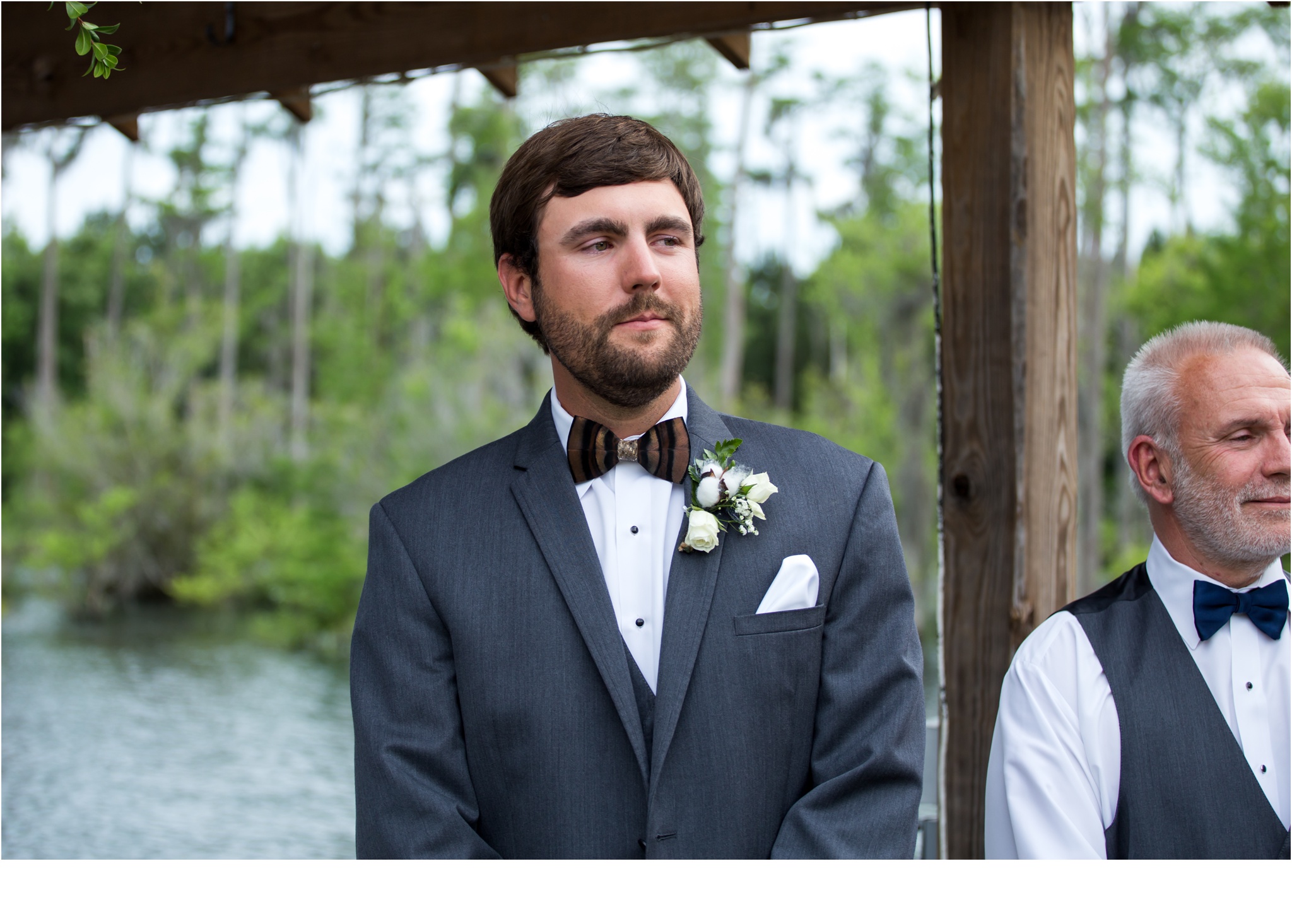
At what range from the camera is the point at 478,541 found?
176cm

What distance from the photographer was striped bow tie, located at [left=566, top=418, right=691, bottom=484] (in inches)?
69.8

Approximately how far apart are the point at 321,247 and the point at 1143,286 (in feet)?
60.6

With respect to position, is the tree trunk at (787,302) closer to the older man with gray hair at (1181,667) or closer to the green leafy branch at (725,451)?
the older man with gray hair at (1181,667)

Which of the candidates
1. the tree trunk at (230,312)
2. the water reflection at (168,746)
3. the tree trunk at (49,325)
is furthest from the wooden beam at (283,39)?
the tree trunk at (49,325)

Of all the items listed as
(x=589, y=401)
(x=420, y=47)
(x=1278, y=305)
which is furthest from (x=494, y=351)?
(x=589, y=401)

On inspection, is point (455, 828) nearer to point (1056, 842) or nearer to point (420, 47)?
point (1056, 842)

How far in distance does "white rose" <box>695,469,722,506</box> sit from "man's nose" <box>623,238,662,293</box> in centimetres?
29

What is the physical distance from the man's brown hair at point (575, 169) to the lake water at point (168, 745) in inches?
250

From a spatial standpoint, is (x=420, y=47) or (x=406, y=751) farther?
(x=420, y=47)

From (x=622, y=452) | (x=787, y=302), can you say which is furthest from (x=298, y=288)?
(x=622, y=452)

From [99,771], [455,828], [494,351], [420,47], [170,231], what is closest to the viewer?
[455,828]

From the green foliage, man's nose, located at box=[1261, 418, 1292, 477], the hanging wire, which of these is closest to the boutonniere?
man's nose, located at box=[1261, 418, 1292, 477]

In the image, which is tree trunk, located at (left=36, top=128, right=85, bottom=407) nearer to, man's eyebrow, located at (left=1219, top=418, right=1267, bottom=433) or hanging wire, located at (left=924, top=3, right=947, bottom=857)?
hanging wire, located at (left=924, top=3, right=947, bottom=857)

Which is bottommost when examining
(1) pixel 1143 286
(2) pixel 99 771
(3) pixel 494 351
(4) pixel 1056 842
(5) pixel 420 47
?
(2) pixel 99 771
